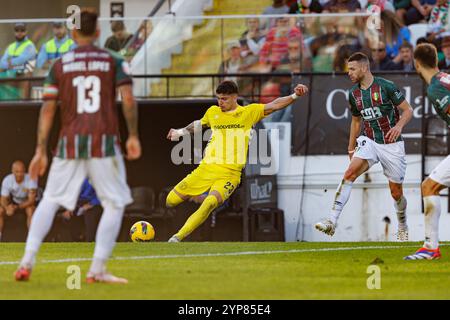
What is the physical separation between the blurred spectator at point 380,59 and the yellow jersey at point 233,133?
6512mm

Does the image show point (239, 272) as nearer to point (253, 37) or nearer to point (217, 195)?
point (217, 195)

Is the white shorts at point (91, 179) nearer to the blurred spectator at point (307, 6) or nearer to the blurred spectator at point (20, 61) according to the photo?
the blurred spectator at point (20, 61)

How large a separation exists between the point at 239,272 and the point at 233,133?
4660 mm

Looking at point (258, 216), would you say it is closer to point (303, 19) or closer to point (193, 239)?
point (193, 239)

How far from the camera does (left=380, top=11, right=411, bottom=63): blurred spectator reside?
2227cm

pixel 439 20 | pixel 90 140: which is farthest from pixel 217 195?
pixel 439 20

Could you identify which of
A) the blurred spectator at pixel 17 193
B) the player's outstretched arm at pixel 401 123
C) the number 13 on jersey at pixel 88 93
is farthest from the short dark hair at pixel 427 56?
the blurred spectator at pixel 17 193

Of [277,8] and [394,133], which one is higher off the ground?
[277,8]

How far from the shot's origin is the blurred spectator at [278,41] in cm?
2219

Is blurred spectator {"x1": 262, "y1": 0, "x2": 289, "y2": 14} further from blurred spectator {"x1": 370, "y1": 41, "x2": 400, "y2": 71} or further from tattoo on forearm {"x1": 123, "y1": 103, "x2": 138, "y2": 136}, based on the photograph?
tattoo on forearm {"x1": 123, "y1": 103, "x2": 138, "y2": 136}

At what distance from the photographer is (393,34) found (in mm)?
22359

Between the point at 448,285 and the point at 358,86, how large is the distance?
5.42 metres

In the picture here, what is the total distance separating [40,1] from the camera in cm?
2850
